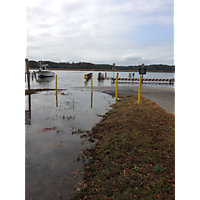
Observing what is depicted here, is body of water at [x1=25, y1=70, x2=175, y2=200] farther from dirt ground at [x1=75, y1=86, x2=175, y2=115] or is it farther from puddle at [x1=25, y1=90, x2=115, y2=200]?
dirt ground at [x1=75, y1=86, x2=175, y2=115]

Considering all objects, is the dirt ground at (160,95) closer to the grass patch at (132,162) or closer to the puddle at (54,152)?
the grass patch at (132,162)

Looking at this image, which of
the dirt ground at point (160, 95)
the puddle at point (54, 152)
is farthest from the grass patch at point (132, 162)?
the dirt ground at point (160, 95)

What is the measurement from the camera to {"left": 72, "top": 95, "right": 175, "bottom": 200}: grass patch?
3223 millimetres

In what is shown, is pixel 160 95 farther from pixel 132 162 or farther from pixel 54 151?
pixel 54 151

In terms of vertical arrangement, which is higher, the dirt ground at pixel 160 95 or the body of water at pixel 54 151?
the dirt ground at pixel 160 95

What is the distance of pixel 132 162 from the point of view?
164 inches

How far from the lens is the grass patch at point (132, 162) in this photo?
10.6 ft

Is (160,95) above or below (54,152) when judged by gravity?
Answer: above

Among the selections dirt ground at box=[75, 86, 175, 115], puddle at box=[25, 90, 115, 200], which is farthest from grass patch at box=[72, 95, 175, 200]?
dirt ground at box=[75, 86, 175, 115]

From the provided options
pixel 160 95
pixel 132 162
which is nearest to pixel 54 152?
pixel 132 162
